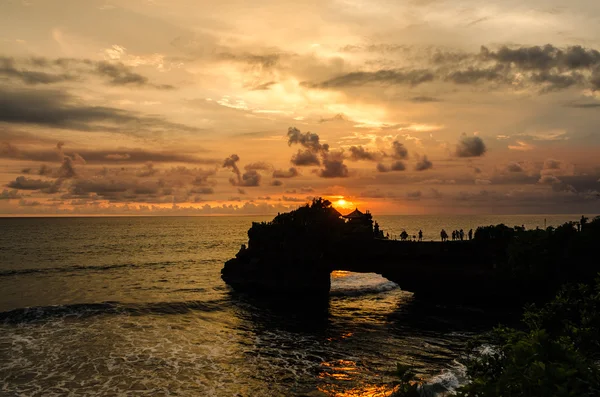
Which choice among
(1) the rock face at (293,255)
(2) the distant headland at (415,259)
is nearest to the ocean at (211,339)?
(2) the distant headland at (415,259)

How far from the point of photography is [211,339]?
122ft

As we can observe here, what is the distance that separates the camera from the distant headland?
4534cm

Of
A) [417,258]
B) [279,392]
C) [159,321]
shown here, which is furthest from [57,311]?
[417,258]

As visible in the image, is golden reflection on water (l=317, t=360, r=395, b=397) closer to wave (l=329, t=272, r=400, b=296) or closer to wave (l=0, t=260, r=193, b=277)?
wave (l=329, t=272, r=400, b=296)

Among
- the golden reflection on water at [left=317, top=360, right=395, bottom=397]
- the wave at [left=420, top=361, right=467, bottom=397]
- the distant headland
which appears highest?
the distant headland

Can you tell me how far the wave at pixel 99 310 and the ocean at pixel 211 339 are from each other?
132 mm

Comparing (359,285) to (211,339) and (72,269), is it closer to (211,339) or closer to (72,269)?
(211,339)

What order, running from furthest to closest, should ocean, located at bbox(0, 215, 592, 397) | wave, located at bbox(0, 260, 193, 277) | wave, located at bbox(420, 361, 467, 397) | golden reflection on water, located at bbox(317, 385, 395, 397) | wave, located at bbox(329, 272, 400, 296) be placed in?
wave, located at bbox(0, 260, 193, 277), wave, located at bbox(329, 272, 400, 296), ocean, located at bbox(0, 215, 592, 397), golden reflection on water, located at bbox(317, 385, 395, 397), wave, located at bbox(420, 361, 467, 397)

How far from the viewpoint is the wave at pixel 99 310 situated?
144ft

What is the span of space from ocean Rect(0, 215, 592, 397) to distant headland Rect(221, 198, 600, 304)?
10.7ft

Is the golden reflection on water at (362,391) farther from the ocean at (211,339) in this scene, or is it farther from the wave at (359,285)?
the wave at (359,285)

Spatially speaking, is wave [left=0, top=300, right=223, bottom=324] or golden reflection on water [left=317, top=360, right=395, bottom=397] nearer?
golden reflection on water [left=317, top=360, right=395, bottom=397]

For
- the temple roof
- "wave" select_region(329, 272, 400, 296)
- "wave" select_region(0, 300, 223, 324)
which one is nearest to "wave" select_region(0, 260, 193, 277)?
"wave" select_region(0, 300, 223, 324)

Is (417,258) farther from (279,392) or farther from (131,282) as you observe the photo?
(131,282)
